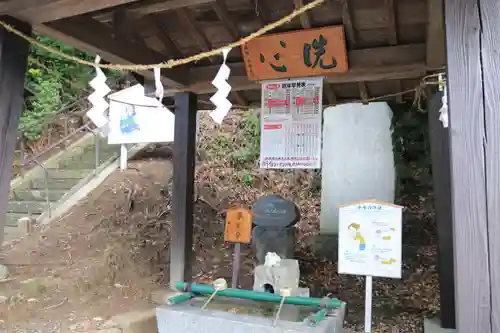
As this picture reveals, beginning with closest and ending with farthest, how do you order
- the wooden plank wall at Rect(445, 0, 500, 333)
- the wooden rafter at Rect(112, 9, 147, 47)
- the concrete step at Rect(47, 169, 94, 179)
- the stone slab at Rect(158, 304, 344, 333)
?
the wooden plank wall at Rect(445, 0, 500, 333) → the stone slab at Rect(158, 304, 344, 333) → the wooden rafter at Rect(112, 9, 147, 47) → the concrete step at Rect(47, 169, 94, 179)

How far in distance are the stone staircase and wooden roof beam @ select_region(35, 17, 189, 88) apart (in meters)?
4.72

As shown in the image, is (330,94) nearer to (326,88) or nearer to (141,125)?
(326,88)

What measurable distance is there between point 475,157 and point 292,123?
125 inches

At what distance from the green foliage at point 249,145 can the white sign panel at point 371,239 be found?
6326 millimetres

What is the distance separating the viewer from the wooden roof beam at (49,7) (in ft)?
9.55

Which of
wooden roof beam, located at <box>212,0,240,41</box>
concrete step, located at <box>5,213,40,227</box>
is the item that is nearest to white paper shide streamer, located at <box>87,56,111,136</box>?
wooden roof beam, located at <box>212,0,240,41</box>

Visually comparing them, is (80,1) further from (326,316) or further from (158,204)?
(158,204)

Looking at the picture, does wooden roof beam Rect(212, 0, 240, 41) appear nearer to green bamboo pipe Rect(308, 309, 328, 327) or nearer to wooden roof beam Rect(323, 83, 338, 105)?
wooden roof beam Rect(323, 83, 338, 105)

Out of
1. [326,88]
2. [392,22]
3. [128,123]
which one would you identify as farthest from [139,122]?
[392,22]

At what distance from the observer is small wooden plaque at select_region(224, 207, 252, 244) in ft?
14.6

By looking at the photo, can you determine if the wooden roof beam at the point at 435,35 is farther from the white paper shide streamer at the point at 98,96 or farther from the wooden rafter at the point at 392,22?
the white paper shide streamer at the point at 98,96

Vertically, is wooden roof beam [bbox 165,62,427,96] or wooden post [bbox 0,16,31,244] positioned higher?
wooden roof beam [bbox 165,62,427,96]

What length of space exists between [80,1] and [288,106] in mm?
2647

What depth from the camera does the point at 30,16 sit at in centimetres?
307
